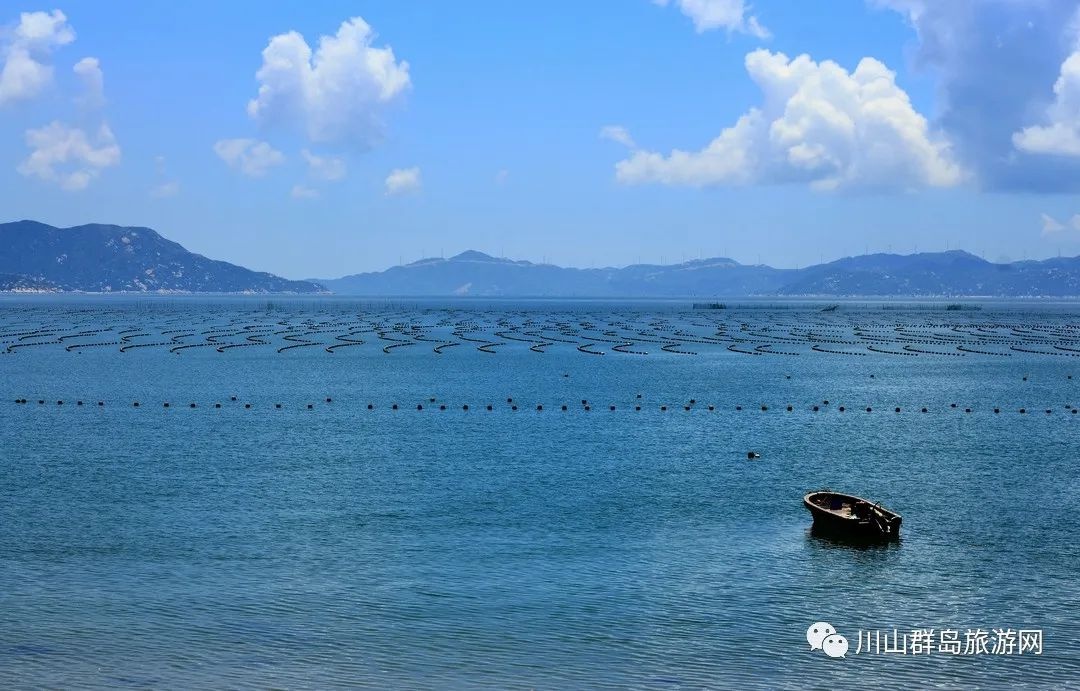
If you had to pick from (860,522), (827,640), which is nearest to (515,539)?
(860,522)

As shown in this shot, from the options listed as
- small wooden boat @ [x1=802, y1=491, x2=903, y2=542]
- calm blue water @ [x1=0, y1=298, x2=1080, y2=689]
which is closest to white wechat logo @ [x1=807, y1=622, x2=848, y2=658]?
calm blue water @ [x1=0, y1=298, x2=1080, y2=689]

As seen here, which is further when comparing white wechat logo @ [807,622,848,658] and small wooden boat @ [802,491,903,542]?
small wooden boat @ [802,491,903,542]

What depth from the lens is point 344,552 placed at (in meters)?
40.1

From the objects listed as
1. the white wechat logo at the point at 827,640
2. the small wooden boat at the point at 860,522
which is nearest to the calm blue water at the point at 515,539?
the white wechat logo at the point at 827,640

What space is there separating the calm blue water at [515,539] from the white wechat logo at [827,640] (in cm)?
43

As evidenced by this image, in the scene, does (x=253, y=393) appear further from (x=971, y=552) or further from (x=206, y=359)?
(x=971, y=552)

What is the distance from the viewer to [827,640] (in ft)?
101

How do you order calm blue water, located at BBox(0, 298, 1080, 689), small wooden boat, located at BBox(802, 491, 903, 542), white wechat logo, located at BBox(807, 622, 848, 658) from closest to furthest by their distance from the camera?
calm blue water, located at BBox(0, 298, 1080, 689)
white wechat logo, located at BBox(807, 622, 848, 658)
small wooden boat, located at BBox(802, 491, 903, 542)

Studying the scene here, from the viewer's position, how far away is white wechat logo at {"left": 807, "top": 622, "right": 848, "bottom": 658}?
30141mm

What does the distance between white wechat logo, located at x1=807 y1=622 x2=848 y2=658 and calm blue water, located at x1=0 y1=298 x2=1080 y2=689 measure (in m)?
0.43

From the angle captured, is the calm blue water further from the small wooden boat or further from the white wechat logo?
the small wooden boat

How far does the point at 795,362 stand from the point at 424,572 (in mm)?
102660

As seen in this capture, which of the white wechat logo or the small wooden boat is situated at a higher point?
the small wooden boat

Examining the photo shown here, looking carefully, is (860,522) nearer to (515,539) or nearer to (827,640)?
(827,640)
